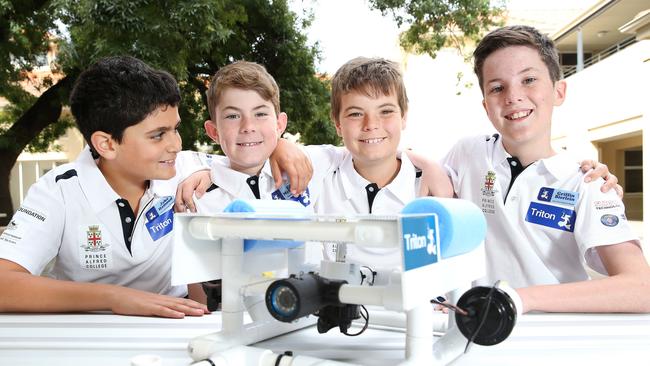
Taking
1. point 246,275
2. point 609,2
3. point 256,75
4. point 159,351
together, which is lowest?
point 159,351

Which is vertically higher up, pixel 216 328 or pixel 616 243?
pixel 616 243

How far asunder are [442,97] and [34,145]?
903 centimetres

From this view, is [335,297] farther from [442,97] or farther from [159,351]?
[442,97]

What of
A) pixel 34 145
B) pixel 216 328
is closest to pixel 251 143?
pixel 216 328

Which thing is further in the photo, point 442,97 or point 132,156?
point 442,97

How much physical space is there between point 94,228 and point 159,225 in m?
0.18

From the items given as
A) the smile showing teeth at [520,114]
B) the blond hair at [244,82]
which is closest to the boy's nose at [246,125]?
the blond hair at [244,82]

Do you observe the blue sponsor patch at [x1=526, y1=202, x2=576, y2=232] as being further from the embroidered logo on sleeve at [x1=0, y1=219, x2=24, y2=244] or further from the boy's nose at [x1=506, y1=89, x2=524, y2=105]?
the embroidered logo on sleeve at [x1=0, y1=219, x2=24, y2=244]

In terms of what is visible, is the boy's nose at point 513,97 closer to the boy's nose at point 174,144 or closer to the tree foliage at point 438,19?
the boy's nose at point 174,144

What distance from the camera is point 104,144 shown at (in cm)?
161

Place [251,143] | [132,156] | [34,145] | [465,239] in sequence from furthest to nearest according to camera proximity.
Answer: [34,145] → [251,143] → [132,156] → [465,239]

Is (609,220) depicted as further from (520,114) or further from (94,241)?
(94,241)

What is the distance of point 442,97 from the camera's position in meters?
13.2

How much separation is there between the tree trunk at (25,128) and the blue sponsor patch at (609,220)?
682cm
